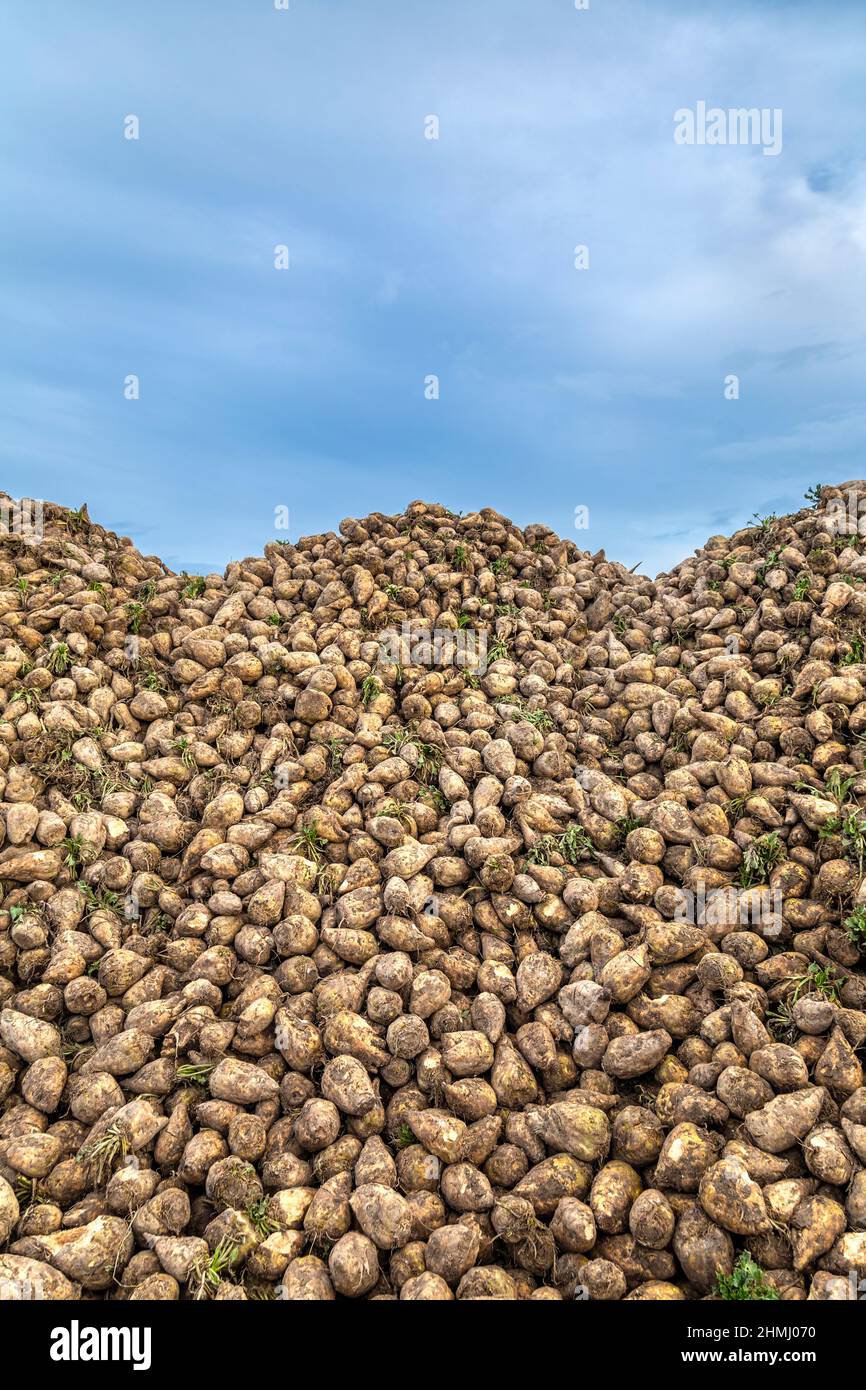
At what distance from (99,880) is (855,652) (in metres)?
6.77

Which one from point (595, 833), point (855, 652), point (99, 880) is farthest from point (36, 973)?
point (855, 652)

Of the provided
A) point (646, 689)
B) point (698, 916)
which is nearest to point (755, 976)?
point (698, 916)

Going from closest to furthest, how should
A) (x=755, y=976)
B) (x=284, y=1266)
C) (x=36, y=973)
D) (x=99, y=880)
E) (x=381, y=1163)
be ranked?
(x=284, y=1266), (x=381, y=1163), (x=755, y=976), (x=36, y=973), (x=99, y=880)

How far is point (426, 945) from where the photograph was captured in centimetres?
525

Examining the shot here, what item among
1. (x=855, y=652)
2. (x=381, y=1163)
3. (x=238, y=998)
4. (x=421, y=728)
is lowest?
(x=381, y=1163)

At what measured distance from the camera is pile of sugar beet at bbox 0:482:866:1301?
4023mm

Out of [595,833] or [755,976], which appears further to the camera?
[595,833]

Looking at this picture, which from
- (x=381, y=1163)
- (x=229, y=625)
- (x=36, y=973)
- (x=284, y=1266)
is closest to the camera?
(x=284, y=1266)

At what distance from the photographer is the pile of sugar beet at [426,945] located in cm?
402

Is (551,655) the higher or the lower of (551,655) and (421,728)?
the higher

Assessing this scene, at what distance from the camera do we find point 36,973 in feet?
17.9

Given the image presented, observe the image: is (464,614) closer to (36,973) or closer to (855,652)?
(855,652)
